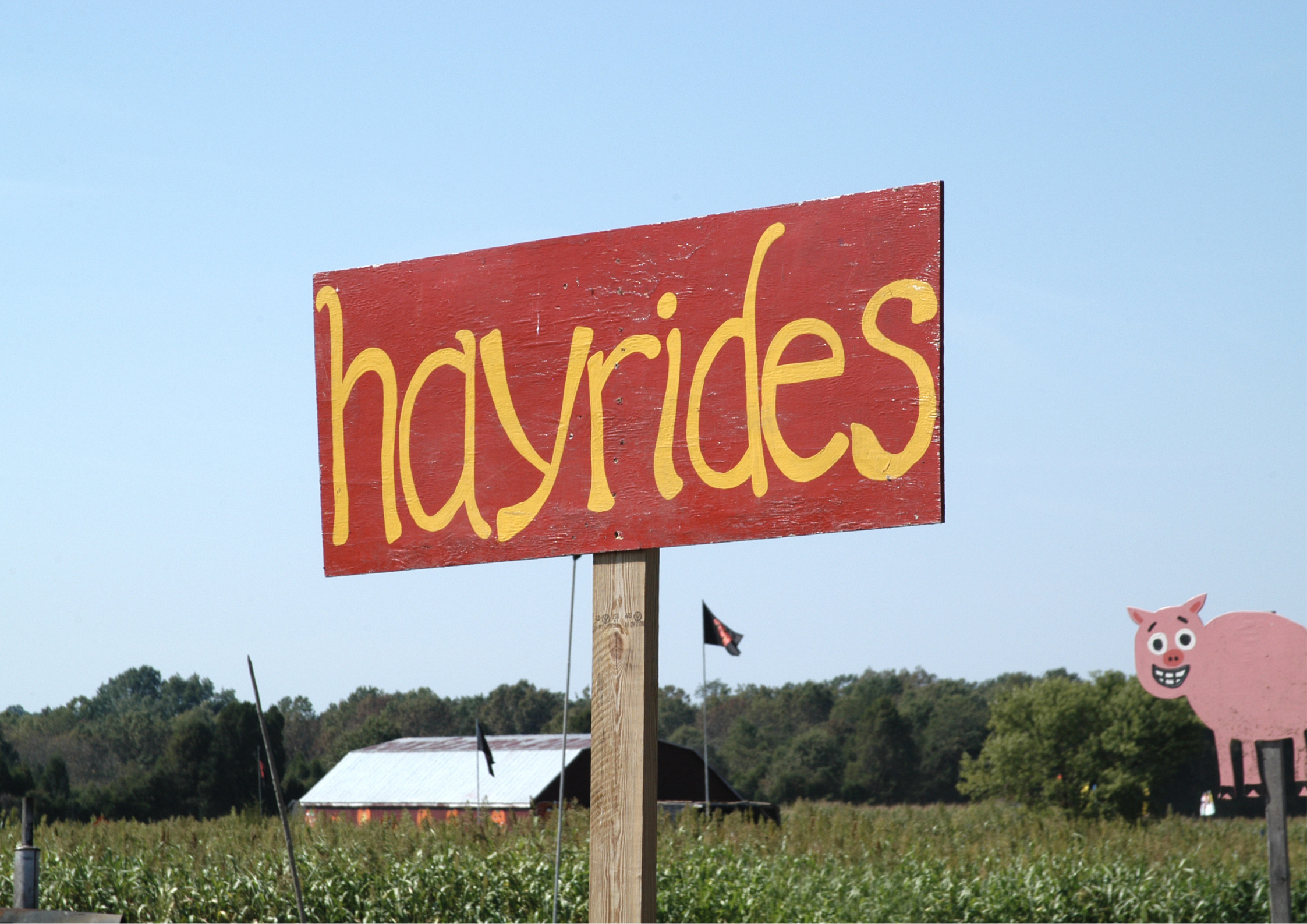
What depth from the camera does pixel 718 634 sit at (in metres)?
16.3

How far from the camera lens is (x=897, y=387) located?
2787 millimetres

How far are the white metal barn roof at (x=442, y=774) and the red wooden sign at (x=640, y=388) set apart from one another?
22.2 metres

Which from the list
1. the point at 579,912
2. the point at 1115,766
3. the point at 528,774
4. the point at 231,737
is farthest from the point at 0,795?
the point at 1115,766

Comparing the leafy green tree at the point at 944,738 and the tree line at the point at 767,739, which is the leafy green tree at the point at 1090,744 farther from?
the leafy green tree at the point at 944,738

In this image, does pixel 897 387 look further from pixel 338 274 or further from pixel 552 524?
pixel 338 274

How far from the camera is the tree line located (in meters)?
45.5

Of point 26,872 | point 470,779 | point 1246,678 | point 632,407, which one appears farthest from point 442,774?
point 632,407

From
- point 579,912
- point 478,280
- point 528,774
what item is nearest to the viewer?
point 478,280

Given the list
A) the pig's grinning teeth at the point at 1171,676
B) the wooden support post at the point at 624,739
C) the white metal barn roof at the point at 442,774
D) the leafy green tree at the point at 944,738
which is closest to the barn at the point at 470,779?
the white metal barn roof at the point at 442,774

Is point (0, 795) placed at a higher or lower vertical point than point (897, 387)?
lower

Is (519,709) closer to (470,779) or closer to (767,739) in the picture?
(767,739)

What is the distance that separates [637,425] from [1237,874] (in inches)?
458

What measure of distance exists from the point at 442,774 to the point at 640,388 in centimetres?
2685

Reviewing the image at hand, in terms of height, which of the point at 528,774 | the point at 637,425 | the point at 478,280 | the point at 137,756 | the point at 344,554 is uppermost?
the point at 478,280
